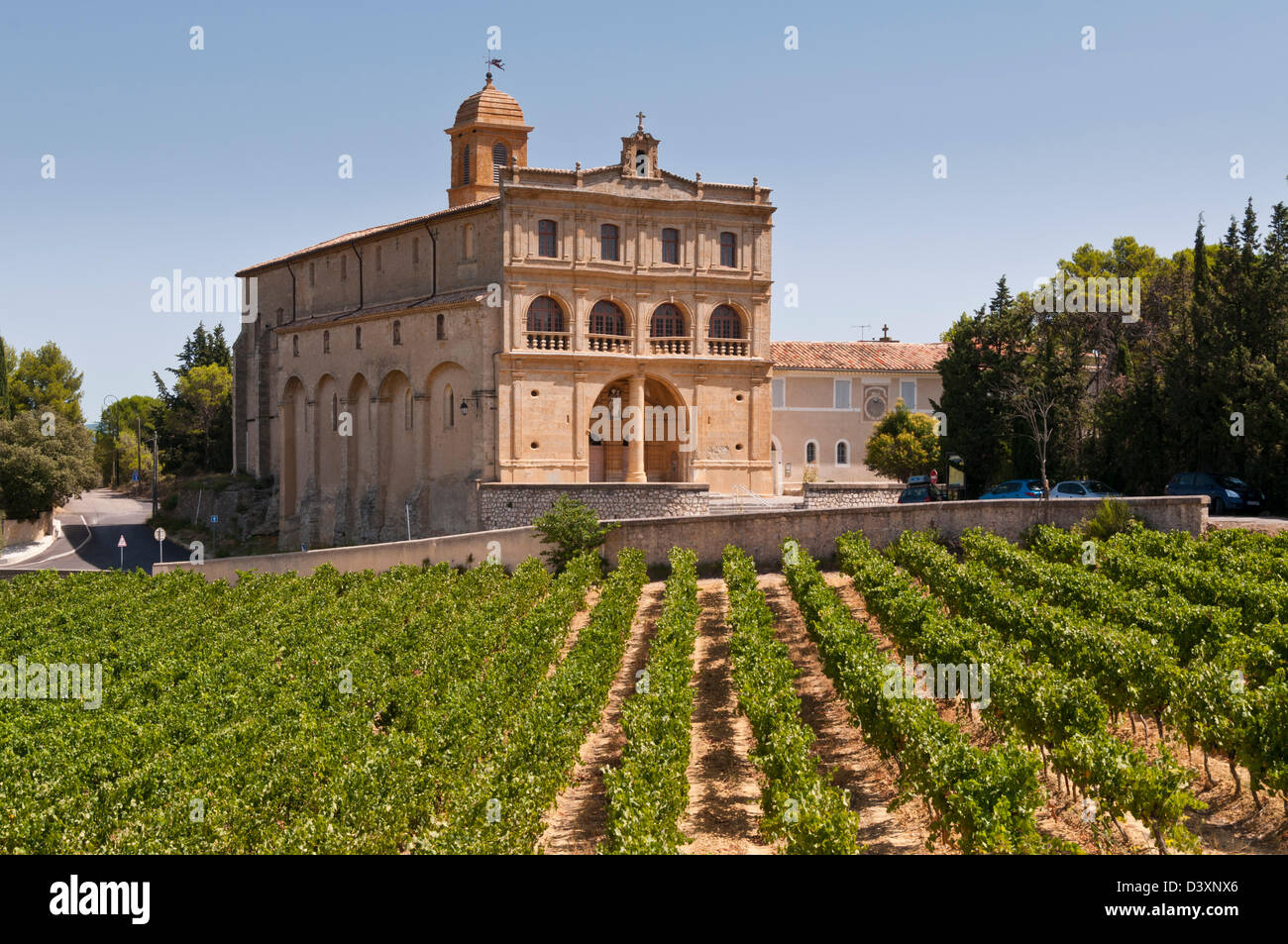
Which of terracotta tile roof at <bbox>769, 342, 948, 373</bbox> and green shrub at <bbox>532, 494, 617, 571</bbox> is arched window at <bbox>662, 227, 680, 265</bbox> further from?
green shrub at <bbox>532, 494, 617, 571</bbox>

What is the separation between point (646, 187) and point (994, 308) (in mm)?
15665

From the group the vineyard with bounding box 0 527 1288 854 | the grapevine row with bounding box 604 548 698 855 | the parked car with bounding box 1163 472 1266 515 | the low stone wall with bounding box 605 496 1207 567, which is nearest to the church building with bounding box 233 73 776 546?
the low stone wall with bounding box 605 496 1207 567

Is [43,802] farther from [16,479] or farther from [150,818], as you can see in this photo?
[16,479]

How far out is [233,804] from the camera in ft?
39.1

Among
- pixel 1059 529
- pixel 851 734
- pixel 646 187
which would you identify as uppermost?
pixel 646 187

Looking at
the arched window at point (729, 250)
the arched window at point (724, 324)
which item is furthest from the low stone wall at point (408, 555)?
the arched window at point (729, 250)

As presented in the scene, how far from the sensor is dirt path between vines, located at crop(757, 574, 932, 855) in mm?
13547

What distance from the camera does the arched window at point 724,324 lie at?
4512 centimetres

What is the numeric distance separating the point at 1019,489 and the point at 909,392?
17.0 meters

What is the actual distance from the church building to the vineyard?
670 inches

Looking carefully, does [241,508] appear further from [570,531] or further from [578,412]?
[570,531]

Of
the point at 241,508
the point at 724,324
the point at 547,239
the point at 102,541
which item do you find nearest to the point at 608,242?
the point at 547,239

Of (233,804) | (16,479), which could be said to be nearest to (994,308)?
(233,804)

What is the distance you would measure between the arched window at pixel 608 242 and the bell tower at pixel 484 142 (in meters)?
11.3
